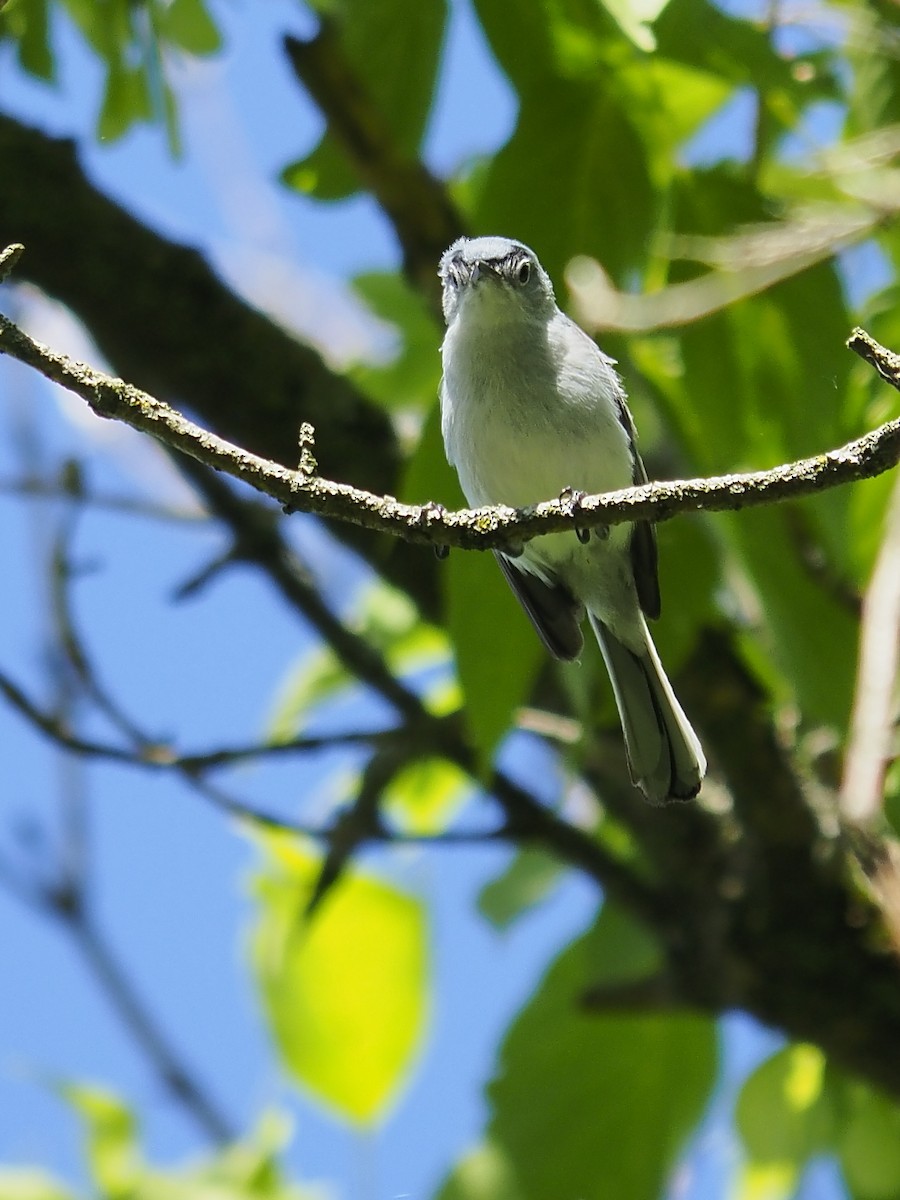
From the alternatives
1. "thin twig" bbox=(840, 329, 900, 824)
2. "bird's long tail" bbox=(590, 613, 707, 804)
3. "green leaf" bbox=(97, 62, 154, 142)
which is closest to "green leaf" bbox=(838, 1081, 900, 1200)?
"bird's long tail" bbox=(590, 613, 707, 804)

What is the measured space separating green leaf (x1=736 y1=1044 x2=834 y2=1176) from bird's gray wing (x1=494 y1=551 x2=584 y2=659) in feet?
4.02

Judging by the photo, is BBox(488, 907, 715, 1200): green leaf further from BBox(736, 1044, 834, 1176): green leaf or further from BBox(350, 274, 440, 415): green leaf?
BBox(350, 274, 440, 415): green leaf

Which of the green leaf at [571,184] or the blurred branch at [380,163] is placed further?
the blurred branch at [380,163]

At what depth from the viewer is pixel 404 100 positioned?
2.83 m

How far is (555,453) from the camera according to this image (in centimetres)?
325

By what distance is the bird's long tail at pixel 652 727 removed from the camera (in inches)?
120

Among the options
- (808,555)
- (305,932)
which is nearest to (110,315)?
(305,932)

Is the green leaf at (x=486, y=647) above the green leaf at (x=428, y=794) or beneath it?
beneath

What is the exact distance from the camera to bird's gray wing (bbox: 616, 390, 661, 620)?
10.9 ft

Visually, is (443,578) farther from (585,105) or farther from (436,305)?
(585,105)

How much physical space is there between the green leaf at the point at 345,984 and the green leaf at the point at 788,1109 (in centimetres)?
85

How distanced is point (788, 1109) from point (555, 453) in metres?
1.77

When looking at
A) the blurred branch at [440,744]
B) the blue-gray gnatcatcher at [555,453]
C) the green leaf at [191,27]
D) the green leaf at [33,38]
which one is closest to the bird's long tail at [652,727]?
the blue-gray gnatcatcher at [555,453]

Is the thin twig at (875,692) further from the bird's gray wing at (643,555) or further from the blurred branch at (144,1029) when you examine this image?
the blurred branch at (144,1029)
